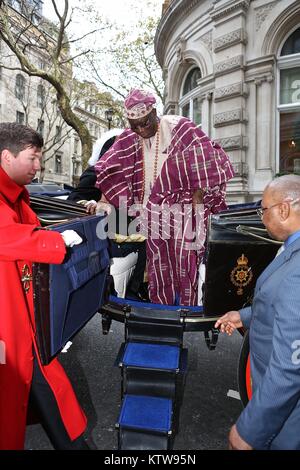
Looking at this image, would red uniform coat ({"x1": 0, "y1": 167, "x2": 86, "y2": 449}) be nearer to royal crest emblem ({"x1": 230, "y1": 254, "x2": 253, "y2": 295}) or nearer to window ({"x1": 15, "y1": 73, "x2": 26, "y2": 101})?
royal crest emblem ({"x1": 230, "y1": 254, "x2": 253, "y2": 295})

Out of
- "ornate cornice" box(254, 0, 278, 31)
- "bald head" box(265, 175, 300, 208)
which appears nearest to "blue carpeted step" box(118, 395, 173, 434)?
"bald head" box(265, 175, 300, 208)

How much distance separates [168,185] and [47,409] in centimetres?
179

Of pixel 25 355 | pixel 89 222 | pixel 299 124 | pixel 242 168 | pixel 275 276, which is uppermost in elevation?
pixel 299 124

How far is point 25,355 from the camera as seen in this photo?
2.05m

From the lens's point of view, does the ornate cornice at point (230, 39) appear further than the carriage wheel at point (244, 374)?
Yes

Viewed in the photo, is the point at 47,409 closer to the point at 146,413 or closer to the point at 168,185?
the point at 146,413

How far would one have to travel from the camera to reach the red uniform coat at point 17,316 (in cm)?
186

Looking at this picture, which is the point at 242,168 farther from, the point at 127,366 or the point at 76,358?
the point at 127,366

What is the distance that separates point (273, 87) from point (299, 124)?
1176 millimetres

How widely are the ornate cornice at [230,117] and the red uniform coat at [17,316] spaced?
9166 mm

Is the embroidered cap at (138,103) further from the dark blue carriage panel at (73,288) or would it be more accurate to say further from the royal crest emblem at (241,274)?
the royal crest emblem at (241,274)

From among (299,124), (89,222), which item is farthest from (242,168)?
(89,222)

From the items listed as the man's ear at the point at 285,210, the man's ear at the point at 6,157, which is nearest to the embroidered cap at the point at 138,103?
the man's ear at the point at 6,157

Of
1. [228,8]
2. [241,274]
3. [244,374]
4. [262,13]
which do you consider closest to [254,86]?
[262,13]
